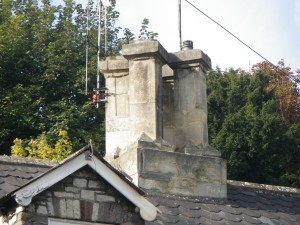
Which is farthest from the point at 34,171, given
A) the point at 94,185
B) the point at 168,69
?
the point at 168,69

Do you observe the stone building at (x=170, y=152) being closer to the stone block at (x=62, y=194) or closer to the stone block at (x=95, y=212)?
the stone block at (x=62, y=194)

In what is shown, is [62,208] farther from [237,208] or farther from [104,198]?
[237,208]

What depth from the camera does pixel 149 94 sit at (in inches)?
587

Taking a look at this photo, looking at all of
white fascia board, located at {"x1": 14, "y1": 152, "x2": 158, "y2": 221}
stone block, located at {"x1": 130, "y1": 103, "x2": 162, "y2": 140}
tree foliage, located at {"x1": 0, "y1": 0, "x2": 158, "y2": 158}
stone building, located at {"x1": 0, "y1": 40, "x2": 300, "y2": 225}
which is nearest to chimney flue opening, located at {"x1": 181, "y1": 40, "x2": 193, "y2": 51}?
stone building, located at {"x1": 0, "y1": 40, "x2": 300, "y2": 225}

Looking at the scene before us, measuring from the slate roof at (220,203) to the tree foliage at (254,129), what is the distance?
17164mm

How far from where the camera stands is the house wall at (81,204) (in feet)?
36.8

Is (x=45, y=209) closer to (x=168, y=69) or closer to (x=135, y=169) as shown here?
(x=135, y=169)

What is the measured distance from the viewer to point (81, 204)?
11523 millimetres

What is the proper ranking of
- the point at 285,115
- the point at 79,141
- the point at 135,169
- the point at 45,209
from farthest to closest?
the point at 285,115, the point at 79,141, the point at 135,169, the point at 45,209

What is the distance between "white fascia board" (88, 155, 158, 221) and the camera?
37.8 ft

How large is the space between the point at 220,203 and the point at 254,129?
779 inches

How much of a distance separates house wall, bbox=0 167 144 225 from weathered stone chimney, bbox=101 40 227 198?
8.28 feet

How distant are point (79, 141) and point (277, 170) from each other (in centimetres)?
693

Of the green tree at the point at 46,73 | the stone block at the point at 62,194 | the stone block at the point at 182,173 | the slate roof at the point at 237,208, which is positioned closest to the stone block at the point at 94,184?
the stone block at the point at 62,194
